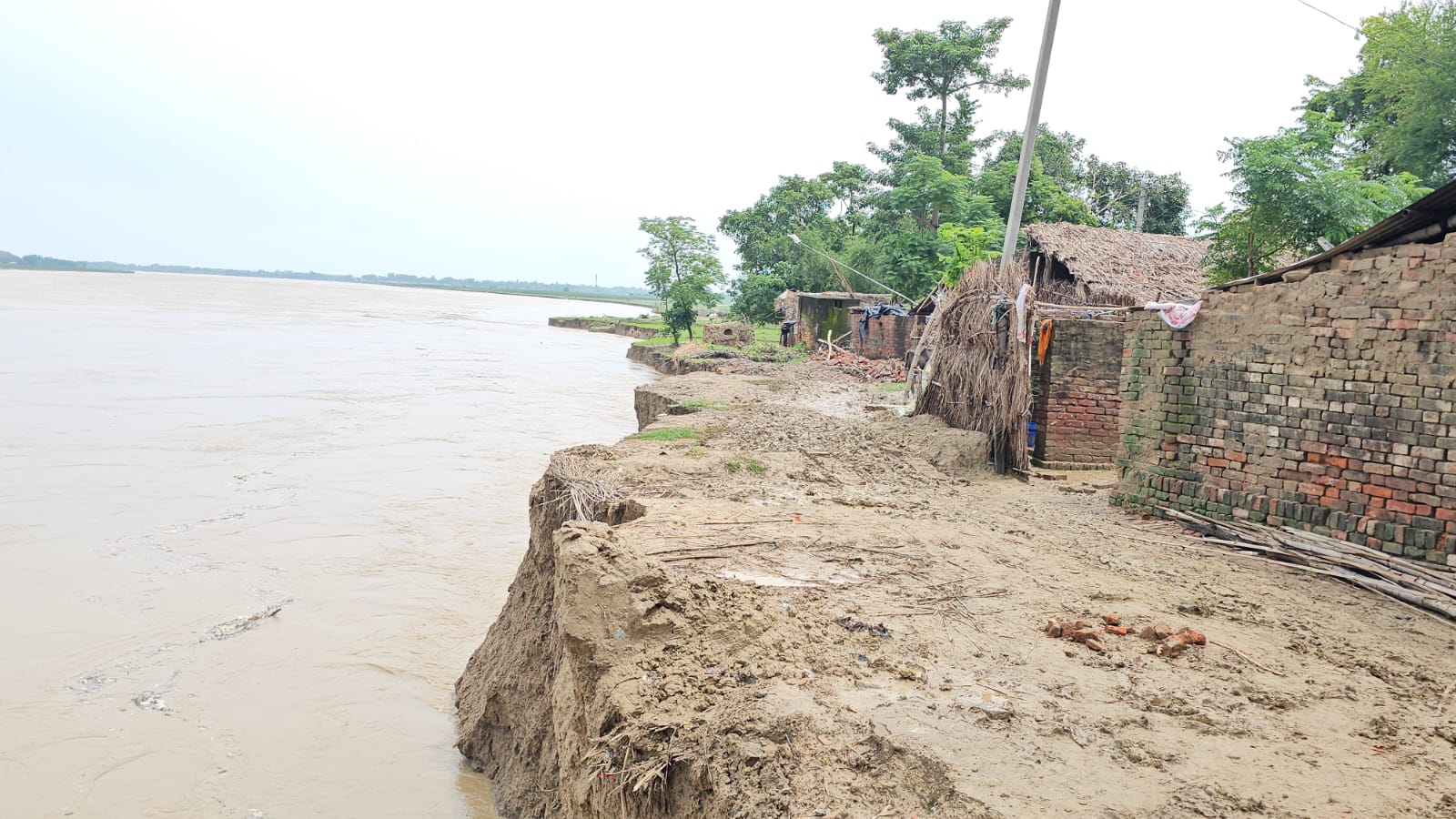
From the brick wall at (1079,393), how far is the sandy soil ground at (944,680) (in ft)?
11.1

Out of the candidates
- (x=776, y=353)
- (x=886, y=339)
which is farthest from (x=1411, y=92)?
(x=776, y=353)

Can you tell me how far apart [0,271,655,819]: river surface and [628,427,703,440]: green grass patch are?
218 cm

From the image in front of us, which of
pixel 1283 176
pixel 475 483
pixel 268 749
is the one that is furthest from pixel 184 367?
pixel 1283 176

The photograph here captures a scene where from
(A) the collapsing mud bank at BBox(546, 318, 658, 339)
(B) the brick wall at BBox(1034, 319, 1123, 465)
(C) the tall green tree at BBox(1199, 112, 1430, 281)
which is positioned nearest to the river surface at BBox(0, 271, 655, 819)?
(B) the brick wall at BBox(1034, 319, 1123, 465)

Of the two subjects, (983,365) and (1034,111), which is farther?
(1034,111)

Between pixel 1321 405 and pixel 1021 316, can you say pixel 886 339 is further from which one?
pixel 1321 405

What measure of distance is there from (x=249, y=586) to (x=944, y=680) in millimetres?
7776

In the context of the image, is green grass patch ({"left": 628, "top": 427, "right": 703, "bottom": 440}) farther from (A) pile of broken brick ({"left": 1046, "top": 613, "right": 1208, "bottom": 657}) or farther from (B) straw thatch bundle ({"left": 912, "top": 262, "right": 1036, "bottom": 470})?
(A) pile of broken brick ({"left": 1046, "top": 613, "right": 1208, "bottom": 657})

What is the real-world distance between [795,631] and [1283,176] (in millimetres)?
12161

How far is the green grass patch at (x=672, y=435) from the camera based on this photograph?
32.3 feet

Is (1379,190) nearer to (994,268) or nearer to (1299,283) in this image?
(994,268)

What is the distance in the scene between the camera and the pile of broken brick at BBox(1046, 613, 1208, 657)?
423 cm

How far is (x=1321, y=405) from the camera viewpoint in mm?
6059

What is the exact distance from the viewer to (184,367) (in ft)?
88.4
